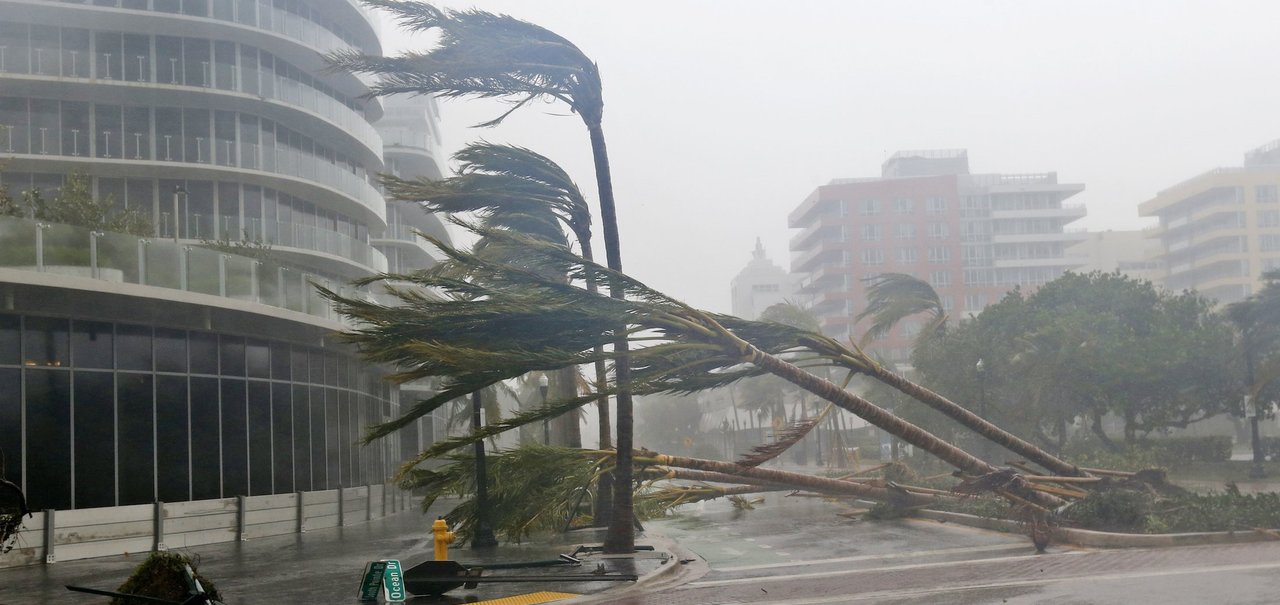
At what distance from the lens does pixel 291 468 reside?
30.1 metres

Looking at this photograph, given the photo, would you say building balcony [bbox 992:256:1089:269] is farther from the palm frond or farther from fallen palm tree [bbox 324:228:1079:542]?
the palm frond

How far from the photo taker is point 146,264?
73.9 ft

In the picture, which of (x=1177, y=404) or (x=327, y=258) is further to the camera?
(x=327, y=258)

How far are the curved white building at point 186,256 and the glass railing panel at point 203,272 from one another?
2.1 inches

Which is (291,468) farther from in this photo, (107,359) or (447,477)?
(447,477)

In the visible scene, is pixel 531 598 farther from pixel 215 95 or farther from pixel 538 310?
pixel 215 95

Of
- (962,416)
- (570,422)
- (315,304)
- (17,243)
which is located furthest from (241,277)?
(962,416)

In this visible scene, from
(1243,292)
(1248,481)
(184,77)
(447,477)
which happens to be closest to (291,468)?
(447,477)

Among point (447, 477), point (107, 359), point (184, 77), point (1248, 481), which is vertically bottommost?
point (1248, 481)

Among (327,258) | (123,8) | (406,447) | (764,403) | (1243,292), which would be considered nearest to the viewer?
(123,8)

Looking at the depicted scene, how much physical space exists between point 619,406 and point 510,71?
5.56 metres

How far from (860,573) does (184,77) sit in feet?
104

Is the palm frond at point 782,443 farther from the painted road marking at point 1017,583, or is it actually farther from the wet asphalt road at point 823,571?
the painted road marking at point 1017,583

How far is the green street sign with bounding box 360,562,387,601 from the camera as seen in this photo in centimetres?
1316
